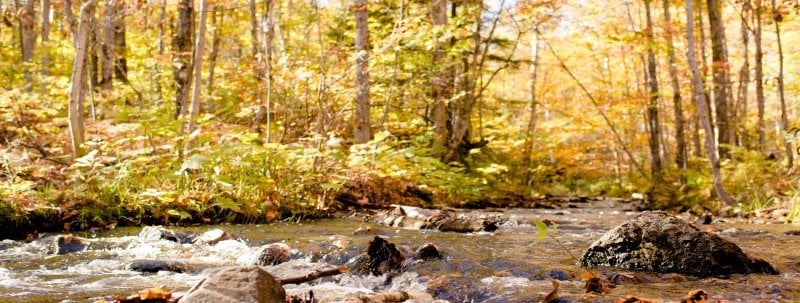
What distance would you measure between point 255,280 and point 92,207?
433 cm

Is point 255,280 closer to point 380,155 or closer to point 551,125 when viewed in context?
point 380,155

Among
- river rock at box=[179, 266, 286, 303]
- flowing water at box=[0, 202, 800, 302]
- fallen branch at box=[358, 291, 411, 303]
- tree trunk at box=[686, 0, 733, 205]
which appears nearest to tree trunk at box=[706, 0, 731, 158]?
tree trunk at box=[686, 0, 733, 205]

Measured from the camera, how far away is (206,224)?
648cm

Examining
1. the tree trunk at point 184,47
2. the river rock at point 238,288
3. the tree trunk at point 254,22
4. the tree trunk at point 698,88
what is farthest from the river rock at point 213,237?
the tree trunk at point 698,88

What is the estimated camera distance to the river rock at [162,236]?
17.1 feet

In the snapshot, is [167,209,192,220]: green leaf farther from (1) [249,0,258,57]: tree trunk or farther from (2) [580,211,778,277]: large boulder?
(1) [249,0,258,57]: tree trunk

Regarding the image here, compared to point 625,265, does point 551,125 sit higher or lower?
higher

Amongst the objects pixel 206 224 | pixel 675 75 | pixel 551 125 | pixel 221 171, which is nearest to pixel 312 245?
pixel 206 224

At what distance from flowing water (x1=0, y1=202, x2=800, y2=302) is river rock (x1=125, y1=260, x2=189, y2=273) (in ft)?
0.24

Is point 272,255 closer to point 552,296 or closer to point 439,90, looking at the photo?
point 552,296

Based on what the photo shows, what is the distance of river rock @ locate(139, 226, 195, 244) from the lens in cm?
522

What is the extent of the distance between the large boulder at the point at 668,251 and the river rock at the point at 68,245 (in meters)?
3.82

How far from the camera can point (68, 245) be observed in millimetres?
4734

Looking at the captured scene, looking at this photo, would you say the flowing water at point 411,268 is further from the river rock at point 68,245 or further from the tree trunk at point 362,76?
the tree trunk at point 362,76
